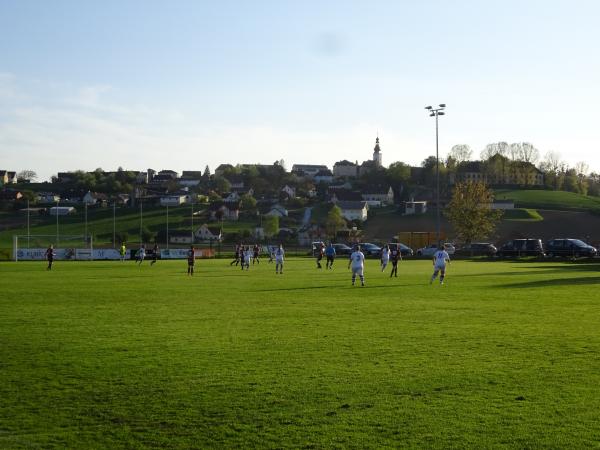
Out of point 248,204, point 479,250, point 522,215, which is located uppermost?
point 248,204

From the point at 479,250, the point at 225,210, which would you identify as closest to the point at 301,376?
the point at 479,250

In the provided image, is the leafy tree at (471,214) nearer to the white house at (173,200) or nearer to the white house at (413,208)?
the white house at (413,208)

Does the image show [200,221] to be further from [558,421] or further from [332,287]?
[558,421]

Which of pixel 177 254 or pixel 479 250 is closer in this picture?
pixel 479 250

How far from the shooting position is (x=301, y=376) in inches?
465

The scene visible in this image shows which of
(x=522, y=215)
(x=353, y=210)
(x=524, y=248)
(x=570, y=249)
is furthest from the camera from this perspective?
(x=353, y=210)

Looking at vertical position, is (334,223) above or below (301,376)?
above

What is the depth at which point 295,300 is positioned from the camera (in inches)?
1015

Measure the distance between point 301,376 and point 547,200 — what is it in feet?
533

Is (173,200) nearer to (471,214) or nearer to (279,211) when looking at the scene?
(279,211)

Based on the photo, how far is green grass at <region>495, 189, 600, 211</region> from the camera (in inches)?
6068

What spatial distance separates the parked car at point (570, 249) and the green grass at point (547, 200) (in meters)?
81.6

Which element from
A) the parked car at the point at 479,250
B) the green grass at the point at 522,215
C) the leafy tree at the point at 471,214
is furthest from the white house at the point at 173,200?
the parked car at the point at 479,250

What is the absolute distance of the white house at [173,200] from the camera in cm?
18407
